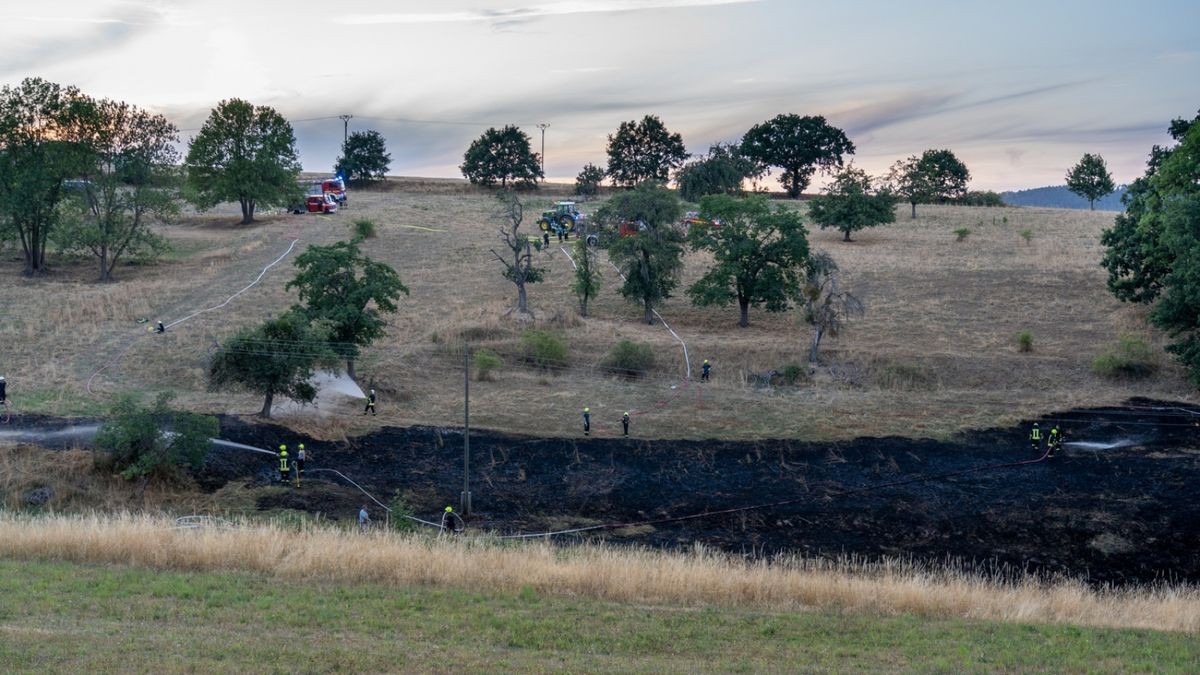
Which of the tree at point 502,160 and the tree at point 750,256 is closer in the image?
the tree at point 750,256

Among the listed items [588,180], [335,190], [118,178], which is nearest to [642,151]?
[588,180]

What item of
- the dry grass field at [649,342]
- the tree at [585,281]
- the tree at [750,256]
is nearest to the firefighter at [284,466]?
the dry grass field at [649,342]

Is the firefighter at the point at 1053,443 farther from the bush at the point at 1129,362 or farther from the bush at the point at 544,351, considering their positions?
the bush at the point at 544,351

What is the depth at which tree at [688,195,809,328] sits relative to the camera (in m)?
47.8

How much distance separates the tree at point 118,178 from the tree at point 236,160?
13705 millimetres

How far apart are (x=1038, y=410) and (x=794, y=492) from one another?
45.1 ft

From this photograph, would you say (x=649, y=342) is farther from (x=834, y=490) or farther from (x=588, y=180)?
(x=588, y=180)

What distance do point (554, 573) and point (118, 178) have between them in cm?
4899

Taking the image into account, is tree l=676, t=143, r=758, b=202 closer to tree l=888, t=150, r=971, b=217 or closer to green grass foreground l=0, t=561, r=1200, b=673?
tree l=888, t=150, r=971, b=217

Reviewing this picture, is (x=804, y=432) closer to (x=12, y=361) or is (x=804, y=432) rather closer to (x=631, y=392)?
(x=631, y=392)

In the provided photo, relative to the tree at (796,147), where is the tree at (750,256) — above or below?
below

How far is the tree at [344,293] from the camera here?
121 ft

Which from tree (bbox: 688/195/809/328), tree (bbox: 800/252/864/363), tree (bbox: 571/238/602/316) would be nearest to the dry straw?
tree (bbox: 800/252/864/363)

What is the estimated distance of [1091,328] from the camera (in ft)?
155
